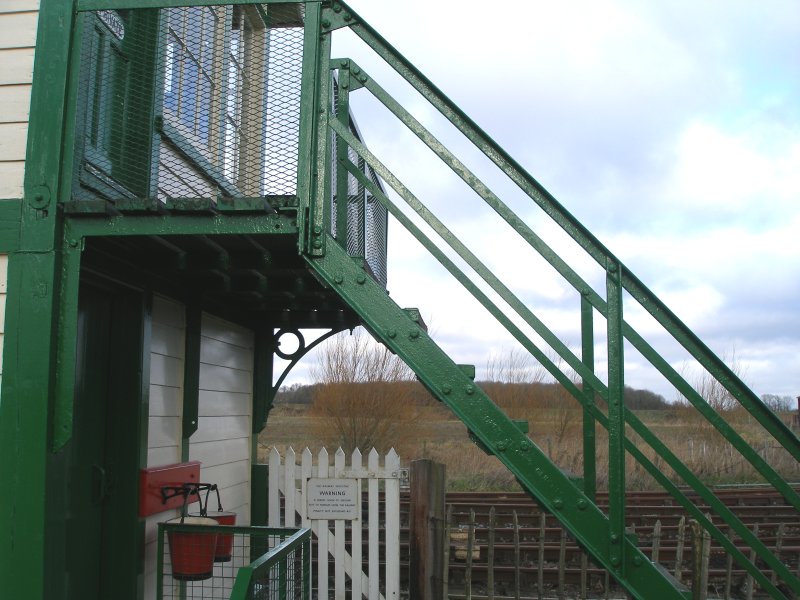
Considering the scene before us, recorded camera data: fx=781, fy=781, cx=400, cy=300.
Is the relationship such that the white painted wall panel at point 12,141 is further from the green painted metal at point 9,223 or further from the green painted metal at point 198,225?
the green painted metal at point 198,225

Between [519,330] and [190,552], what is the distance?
248cm

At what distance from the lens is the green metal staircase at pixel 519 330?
12.2 feet

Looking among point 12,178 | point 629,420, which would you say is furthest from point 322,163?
point 629,420

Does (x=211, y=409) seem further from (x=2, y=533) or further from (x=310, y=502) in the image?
(x=2, y=533)

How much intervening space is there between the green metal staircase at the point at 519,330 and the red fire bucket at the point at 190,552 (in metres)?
1.93

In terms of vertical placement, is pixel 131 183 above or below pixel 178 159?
below

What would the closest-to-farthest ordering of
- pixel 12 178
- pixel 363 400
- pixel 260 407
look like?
1. pixel 12 178
2. pixel 260 407
3. pixel 363 400

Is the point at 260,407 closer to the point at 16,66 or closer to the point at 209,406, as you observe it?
the point at 209,406

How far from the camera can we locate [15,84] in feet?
14.0

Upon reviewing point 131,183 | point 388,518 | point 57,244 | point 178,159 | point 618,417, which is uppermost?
point 178,159

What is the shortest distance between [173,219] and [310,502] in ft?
15.8

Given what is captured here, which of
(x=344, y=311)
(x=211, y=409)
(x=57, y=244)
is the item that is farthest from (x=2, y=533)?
(x=344, y=311)

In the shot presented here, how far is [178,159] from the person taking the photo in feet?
18.8

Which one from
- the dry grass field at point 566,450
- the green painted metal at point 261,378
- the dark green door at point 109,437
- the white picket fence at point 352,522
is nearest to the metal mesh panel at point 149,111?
the dark green door at point 109,437
